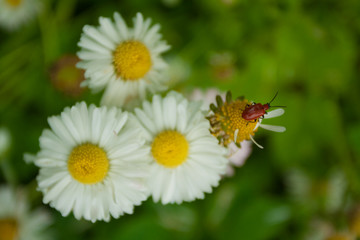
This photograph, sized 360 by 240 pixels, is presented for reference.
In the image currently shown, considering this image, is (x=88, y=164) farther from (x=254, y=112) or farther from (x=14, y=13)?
(x=14, y=13)

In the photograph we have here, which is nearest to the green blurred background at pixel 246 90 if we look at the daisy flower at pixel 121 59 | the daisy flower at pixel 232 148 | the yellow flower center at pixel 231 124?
the daisy flower at pixel 232 148

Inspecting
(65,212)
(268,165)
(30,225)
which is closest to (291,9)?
(268,165)

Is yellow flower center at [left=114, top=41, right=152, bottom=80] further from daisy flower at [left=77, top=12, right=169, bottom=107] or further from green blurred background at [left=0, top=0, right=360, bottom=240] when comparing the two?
green blurred background at [left=0, top=0, right=360, bottom=240]

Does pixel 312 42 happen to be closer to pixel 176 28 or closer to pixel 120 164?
pixel 176 28

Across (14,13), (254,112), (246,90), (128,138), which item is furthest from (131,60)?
(14,13)

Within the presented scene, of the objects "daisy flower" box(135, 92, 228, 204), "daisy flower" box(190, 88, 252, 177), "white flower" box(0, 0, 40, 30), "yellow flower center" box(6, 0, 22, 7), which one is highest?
"yellow flower center" box(6, 0, 22, 7)

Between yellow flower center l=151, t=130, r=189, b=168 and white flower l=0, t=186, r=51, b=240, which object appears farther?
white flower l=0, t=186, r=51, b=240

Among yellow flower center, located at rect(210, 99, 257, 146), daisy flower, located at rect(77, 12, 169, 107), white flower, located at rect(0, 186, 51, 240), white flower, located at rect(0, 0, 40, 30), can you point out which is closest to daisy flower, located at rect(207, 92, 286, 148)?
yellow flower center, located at rect(210, 99, 257, 146)
